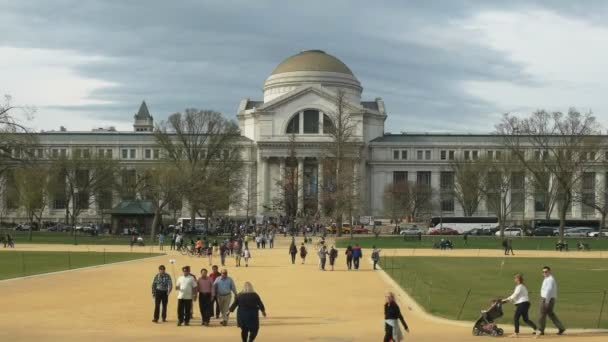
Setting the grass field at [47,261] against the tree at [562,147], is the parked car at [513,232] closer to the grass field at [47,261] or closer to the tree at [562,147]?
the tree at [562,147]

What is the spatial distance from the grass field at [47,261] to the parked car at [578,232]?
74.6 m

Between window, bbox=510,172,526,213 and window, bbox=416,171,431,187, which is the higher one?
window, bbox=416,171,431,187

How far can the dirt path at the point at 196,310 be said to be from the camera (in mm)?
24500

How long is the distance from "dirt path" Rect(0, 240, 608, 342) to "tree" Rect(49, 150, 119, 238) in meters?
67.6

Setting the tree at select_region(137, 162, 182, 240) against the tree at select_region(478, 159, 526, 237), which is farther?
the tree at select_region(478, 159, 526, 237)

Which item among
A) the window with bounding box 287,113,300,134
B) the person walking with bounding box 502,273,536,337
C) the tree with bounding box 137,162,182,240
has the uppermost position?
the window with bounding box 287,113,300,134

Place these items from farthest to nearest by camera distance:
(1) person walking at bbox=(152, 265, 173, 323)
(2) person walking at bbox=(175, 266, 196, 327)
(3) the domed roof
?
(3) the domed roof → (1) person walking at bbox=(152, 265, 173, 323) → (2) person walking at bbox=(175, 266, 196, 327)

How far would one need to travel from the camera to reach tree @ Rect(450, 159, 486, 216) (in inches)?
5017

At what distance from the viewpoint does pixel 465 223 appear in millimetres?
129625

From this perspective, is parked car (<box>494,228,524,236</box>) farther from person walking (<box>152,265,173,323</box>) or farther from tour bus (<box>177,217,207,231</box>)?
person walking (<box>152,265,173,323</box>)

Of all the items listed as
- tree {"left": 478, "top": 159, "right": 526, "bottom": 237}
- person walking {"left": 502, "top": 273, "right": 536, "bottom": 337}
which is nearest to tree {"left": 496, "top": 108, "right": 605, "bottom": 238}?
tree {"left": 478, "top": 159, "right": 526, "bottom": 237}

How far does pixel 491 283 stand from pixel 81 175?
8610 cm

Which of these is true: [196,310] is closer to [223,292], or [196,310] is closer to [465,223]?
[223,292]

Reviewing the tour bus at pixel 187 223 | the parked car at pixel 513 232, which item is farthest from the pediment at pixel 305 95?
the parked car at pixel 513 232
